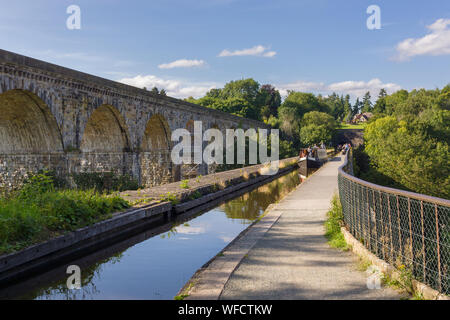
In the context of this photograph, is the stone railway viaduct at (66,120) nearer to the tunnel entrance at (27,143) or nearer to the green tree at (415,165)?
the tunnel entrance at (27,143)

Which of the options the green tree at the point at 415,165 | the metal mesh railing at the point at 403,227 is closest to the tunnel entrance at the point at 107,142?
the metal mesh railing at the point at 403,227

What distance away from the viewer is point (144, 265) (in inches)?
268

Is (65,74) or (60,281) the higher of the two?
(65,74)

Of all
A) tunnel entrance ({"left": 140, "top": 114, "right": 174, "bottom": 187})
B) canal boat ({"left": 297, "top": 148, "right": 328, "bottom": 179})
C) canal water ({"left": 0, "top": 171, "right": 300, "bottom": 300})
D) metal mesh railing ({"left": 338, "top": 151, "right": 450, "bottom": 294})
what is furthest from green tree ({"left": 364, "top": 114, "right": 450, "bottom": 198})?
metal mesh railing ({"left": 338, "top": 151, "right": 450, "bottom": 294})

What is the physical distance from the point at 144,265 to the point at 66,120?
35.6 ft

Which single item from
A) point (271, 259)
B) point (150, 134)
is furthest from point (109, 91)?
point (271, 259)

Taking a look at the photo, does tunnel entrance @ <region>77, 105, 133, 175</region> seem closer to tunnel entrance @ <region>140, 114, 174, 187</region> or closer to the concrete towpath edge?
tunnel entrance @ <region>140, 114, 174, 187</region>

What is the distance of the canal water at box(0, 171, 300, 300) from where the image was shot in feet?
18.0

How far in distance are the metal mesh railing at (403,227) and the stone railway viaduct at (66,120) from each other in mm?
11316

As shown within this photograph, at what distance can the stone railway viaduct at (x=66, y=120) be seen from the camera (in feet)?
45.4

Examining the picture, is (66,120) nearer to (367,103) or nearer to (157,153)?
(157,153)

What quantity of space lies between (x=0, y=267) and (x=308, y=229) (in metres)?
5.58
